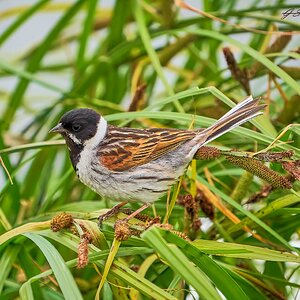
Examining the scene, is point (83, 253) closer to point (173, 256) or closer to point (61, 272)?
point (61, 272)

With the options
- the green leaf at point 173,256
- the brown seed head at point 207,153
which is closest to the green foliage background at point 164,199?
the green leaf at point 173,256

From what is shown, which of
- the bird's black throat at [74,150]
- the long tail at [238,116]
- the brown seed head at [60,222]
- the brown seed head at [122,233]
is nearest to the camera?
the brown seed head at [122,233]

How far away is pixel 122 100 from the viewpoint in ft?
11.3

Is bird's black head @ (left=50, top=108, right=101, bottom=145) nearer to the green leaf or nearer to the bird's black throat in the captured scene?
the bird's black throat

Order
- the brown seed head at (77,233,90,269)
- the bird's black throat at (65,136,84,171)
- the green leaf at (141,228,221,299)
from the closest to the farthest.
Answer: the green leaf at (141,228,221,299), the brown seed head at (77,233,90,269), the bird's black throat at (65,136,84,171)

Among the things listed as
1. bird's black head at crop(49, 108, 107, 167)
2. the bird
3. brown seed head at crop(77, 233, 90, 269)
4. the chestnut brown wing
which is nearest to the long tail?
the bird

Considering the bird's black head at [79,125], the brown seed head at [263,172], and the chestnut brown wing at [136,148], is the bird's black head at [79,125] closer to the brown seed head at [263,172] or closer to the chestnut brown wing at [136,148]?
the chestnut brown wing at [136,148]

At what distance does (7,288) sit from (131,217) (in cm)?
42

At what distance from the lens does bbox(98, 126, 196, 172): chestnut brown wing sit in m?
2.36

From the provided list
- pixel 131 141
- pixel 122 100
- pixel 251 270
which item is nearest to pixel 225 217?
pixel 251 270

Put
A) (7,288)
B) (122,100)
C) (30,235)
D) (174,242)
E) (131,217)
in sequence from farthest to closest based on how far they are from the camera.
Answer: (122,100), (7,288), (131,217), (30,235), (174,242)

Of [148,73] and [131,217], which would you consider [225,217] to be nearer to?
[131,217]

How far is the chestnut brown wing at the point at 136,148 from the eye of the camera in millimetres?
2357

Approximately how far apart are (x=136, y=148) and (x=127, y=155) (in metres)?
0.03
